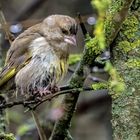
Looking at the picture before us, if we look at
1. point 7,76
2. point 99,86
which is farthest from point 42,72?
point 99,86

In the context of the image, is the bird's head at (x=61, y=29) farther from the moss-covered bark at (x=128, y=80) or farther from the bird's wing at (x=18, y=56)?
the moss-covered bark at (x=128, y=80)

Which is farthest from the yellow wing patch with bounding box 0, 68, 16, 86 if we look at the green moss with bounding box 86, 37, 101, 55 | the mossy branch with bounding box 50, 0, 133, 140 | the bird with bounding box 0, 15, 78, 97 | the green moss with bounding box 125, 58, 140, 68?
the green moss with bounding box 125, 58, 140, 68

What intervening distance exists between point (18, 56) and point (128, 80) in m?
1.70

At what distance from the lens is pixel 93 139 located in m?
6.75

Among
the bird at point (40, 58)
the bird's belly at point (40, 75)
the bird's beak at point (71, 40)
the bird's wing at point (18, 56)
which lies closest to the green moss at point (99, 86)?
the bird at point (40, 58)

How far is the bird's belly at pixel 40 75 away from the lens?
4.31 metres

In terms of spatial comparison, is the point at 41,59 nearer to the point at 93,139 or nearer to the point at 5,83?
the point at 5,83

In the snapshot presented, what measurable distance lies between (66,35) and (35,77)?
1.39 feet

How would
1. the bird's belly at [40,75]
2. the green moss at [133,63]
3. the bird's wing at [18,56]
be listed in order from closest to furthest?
the green moss at [133,63] < the bird's belly at [40,75] < the bird's wing at [18,56]

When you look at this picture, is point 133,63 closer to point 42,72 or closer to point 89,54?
point 89,54

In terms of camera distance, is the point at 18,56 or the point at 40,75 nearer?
the point at 40,75

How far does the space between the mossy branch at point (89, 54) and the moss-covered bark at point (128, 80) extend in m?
0.11

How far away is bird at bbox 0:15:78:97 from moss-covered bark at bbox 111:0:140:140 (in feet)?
3.84

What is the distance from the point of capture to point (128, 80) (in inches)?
116
